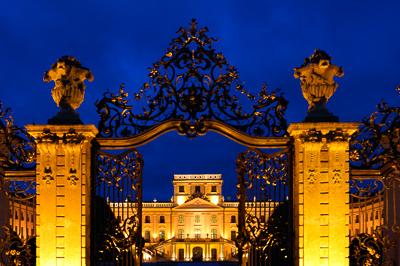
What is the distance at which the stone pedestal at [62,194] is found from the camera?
10.6 meters

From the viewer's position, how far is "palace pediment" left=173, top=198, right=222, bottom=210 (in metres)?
62.3

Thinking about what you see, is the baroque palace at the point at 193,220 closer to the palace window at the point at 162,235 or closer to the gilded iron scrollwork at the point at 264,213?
the palace window at the point at 162,235

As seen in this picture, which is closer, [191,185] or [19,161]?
[19,161]

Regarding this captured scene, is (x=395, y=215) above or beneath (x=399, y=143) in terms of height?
beneath

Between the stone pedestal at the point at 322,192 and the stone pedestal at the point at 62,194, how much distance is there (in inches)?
143

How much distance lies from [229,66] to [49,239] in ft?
13.9

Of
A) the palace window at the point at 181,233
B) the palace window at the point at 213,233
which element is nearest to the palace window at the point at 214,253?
the palace window at the point at 213,233

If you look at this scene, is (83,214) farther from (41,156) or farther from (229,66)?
(229,66)

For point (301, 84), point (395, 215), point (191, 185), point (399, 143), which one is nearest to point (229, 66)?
point (301, 84)

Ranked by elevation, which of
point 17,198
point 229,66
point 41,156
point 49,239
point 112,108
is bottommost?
point 49,239

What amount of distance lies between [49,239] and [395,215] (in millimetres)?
5963

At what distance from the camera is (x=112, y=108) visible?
10.9 metres

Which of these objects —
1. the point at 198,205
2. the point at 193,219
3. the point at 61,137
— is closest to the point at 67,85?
the point at 61,137

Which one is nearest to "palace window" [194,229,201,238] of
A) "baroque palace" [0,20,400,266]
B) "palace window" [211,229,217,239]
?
"palace window" [211,229,217,239]
